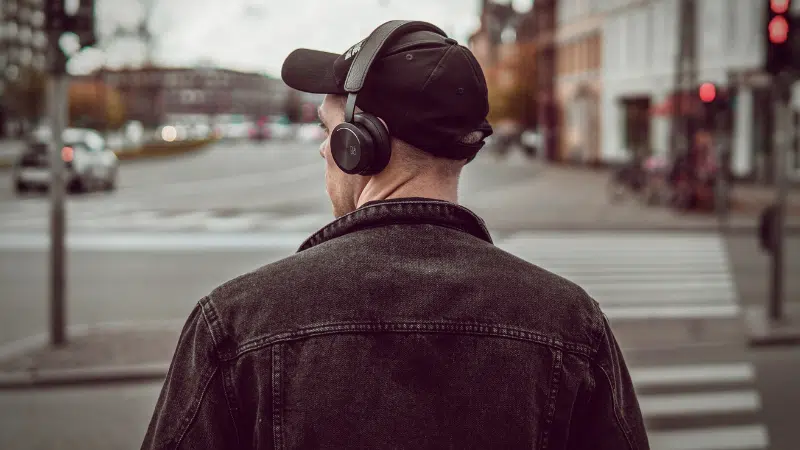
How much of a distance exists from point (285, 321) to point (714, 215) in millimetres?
21428

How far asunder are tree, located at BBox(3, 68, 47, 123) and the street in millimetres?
49084

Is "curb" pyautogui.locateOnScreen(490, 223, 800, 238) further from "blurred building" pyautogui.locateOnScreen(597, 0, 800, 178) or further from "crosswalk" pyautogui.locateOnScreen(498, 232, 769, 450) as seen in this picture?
"blurred building" pyautogui.locateOnScreen(597, 0, 800, 178)

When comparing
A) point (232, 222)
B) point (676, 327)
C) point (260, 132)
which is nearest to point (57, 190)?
point (676, 327)

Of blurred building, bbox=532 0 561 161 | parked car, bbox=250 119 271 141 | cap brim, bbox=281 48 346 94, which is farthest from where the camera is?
parked car, bbox=250 119 271 141

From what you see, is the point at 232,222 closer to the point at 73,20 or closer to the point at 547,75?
the point at 73,20

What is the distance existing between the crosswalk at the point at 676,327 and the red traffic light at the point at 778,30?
8.59 feet

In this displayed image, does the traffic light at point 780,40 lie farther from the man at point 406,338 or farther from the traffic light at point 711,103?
the traffic light at point 711,103

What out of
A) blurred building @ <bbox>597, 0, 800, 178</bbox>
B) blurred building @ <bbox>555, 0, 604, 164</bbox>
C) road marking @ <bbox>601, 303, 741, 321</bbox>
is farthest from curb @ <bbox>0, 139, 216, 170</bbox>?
road marking @ <bbox>601, 303, 741, 321</bbox>

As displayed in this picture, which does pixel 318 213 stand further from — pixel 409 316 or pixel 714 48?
pixel 409 316

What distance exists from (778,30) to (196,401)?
8.73 metres

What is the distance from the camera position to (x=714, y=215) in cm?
2191

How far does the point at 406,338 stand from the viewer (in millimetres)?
1613

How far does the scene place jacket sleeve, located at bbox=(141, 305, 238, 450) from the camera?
5.36ft

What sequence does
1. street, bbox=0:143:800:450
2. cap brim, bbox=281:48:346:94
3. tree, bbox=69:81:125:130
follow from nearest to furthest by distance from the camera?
cap brim, bbox=281:48:346:94
street, bbox=0:143:800:450
tree, bbox=69:81:125:130
